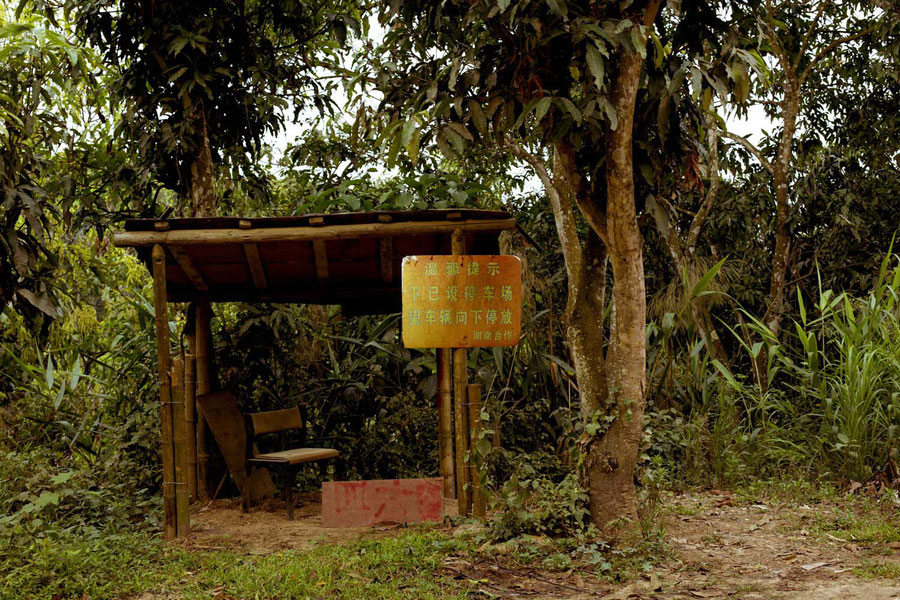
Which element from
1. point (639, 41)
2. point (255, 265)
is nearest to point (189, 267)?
point (255, 265)

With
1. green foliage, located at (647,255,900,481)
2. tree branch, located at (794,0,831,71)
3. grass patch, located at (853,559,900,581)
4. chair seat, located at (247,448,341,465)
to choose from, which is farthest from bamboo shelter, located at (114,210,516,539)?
tree branch, located at (794,0,831,71)

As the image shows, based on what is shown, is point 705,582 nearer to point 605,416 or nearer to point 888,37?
point 605,416

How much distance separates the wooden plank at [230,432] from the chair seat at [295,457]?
25 cm

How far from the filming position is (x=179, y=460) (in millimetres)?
5406

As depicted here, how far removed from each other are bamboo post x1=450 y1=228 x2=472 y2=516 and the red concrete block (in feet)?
0.49

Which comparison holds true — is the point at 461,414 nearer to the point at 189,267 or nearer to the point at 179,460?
the point at 179,460

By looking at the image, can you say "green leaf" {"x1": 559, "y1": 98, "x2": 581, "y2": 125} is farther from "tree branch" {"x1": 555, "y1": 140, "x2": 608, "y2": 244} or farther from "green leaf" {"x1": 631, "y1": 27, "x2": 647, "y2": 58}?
"tree branch" {"x1": 555, "y1": 140, "x2": 608, "y2": 244}

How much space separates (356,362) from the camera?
312 inches

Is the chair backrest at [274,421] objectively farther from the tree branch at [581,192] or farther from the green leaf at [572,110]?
→ the green leaf at [572,110]

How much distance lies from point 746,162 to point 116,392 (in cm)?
705

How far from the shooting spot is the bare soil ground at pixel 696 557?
14.1ft

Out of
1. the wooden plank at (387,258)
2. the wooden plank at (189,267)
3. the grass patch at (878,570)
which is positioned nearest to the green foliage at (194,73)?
the wooden plank at (189,267)

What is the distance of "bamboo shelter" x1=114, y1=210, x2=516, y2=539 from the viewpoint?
5.39m

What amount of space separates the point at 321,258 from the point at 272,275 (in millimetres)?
580
